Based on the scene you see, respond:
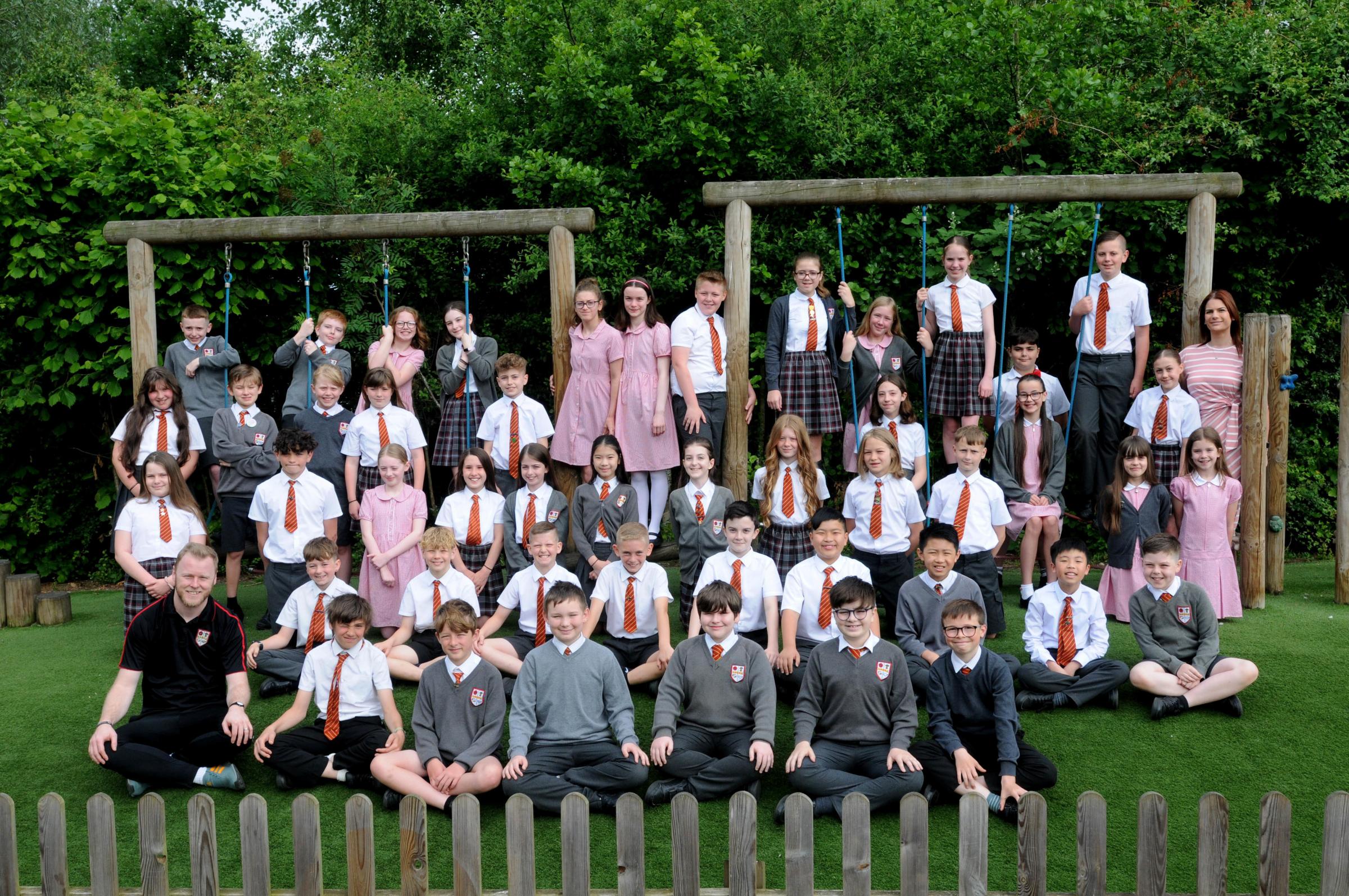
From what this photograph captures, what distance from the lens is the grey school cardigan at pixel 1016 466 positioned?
7.66m

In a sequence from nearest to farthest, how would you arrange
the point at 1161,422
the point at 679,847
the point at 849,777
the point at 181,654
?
the point at 679,847
the point at 849,777
the point at 181,654
the point at 1161,422

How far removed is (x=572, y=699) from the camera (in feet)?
17.9

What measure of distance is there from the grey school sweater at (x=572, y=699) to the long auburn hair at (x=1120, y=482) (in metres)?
3.45

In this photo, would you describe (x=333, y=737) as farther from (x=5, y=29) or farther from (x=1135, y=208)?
(x=5, y=29)

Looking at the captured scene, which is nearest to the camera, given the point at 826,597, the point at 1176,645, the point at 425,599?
the point at 1176,645

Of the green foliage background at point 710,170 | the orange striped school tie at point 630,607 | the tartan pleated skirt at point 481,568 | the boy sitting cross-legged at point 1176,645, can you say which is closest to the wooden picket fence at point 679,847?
the boy sitting cross-legged at point 1176,645

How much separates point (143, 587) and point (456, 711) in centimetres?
282

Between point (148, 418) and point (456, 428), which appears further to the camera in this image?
point (456, 428)

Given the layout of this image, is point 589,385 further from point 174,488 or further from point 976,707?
point 976,707

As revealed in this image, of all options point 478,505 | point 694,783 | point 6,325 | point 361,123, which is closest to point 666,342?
point 478,505

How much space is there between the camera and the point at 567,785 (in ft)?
17.0

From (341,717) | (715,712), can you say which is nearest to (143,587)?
(341,717)

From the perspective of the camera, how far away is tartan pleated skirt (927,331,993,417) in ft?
26.2

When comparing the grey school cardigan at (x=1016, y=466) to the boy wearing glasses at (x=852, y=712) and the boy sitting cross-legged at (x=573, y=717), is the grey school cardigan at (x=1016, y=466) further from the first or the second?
the boy sitting cross-legged at (x=573, y=717)
